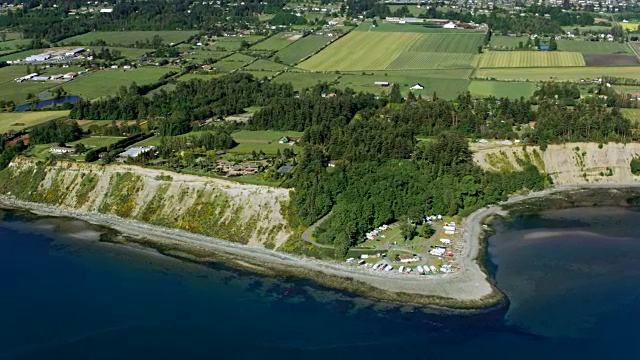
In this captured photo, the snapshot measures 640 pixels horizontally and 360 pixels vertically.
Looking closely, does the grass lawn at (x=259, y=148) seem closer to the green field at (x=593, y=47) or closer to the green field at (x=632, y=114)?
the green field at (x=632, y=114)

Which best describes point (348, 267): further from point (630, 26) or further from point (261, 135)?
point (630, 26)

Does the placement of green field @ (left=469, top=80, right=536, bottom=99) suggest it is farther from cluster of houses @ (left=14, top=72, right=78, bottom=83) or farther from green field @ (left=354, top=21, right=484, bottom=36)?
cluster of houses @ (left=14, top=72, right=78, bottom=83)

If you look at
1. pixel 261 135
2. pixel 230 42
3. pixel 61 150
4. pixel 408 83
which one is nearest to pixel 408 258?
pixel 261 135

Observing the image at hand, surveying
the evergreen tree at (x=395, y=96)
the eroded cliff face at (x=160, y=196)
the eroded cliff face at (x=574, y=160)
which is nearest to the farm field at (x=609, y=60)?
the evergreen tree at (x=395, y=96)

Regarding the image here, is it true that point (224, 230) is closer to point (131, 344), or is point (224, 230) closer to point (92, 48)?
point (131, 344)

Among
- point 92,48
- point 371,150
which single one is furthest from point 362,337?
point 92,48
